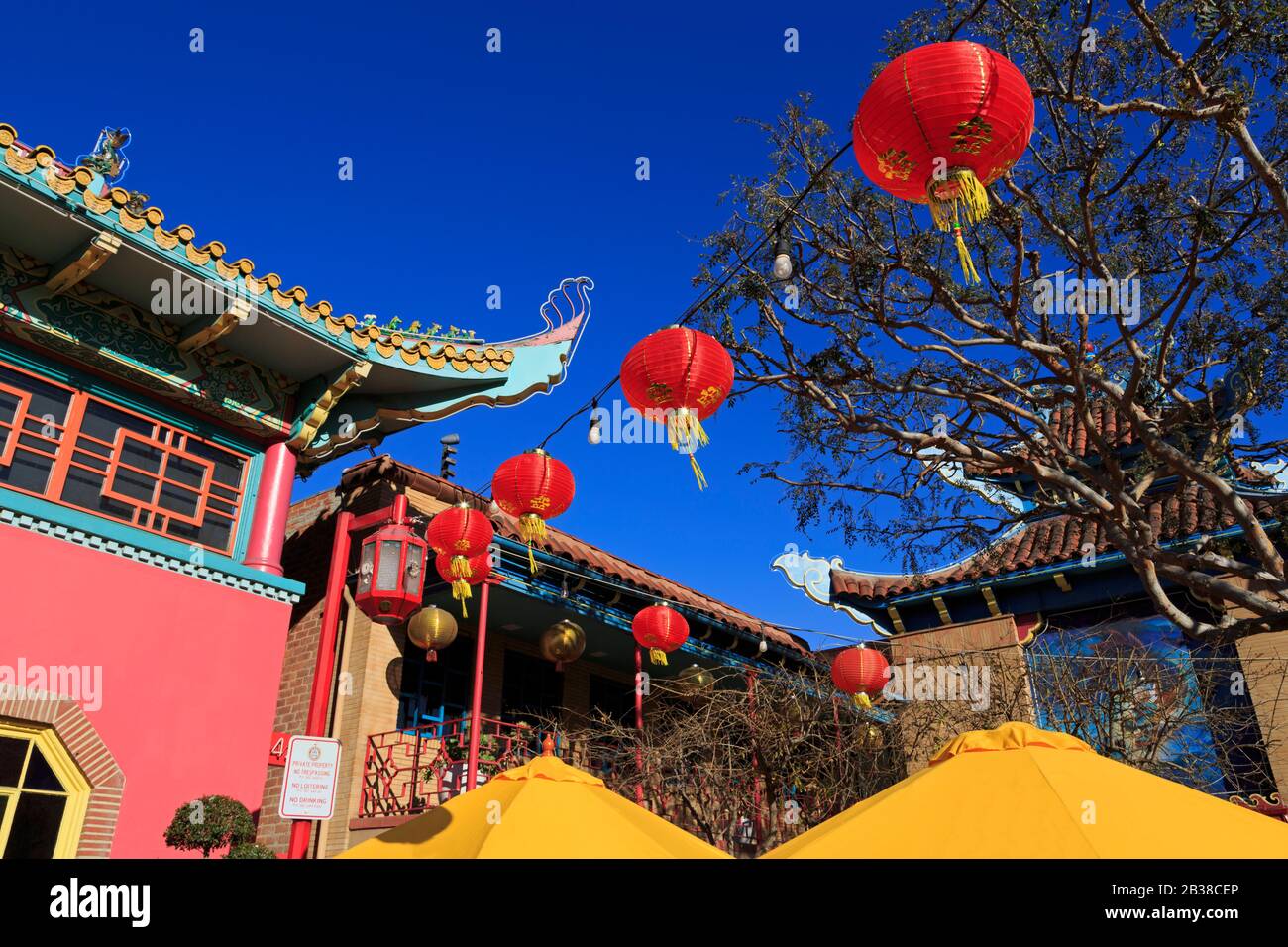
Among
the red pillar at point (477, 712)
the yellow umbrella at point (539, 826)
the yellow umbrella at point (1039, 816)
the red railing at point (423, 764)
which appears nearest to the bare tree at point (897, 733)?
the red railing at point (423, 764)

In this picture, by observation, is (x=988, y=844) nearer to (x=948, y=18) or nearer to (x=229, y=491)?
(x=948, y=18)

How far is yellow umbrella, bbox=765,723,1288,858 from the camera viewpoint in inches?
134

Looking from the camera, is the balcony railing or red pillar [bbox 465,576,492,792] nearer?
red pillar [bbox 465,576,492,792]

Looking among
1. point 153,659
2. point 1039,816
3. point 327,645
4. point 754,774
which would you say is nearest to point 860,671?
point 754,774

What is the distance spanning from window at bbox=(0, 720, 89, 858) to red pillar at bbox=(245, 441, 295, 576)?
239cm

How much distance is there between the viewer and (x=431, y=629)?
10.6 m

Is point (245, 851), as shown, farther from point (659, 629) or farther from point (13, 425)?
point (659, 629)

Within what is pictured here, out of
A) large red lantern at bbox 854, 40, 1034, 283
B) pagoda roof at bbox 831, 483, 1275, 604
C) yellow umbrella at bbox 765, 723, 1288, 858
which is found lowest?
yellow umbrella at bbox 765, 723, 1288, 858

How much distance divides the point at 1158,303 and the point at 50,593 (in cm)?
1053

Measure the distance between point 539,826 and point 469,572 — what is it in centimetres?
514

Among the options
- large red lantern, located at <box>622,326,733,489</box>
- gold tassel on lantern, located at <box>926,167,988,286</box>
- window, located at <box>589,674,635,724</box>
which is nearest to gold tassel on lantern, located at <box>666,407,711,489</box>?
large red lantern, located at <box>622,326,733,489</box>

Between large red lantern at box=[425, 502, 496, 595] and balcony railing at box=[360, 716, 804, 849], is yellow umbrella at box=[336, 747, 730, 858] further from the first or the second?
balcony railing at box=[360, 716, 804, 849]
